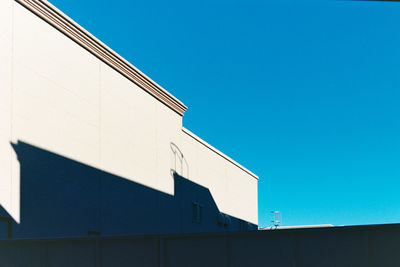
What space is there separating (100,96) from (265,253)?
13.2 meters

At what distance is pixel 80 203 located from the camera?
2366 centimetres

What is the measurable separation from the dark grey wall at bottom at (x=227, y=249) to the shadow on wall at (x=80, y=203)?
6.34 feet

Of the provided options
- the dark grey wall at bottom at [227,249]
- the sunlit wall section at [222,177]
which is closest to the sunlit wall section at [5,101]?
the dark grey wall at bottom at [227,249]

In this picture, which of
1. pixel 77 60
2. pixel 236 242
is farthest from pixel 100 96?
pixel 236 242

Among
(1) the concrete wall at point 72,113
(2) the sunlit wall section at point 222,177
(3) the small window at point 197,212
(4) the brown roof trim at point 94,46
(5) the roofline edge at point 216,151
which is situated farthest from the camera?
(2) the sunlit wall section at point 222,177

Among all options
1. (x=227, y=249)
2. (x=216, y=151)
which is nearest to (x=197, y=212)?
(x=216, y=151)

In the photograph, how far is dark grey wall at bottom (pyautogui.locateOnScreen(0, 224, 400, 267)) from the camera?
14914 millimetres

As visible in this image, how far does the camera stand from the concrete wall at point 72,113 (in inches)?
794

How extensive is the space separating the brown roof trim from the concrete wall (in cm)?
25

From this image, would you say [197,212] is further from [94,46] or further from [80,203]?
[94,46]

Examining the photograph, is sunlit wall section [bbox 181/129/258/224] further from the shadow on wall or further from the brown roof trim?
the brown roof trim

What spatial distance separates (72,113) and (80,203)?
408 cm

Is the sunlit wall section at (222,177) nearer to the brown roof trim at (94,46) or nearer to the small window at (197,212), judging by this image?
the small window at (197,212)

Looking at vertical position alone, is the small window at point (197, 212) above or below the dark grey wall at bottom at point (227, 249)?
above
